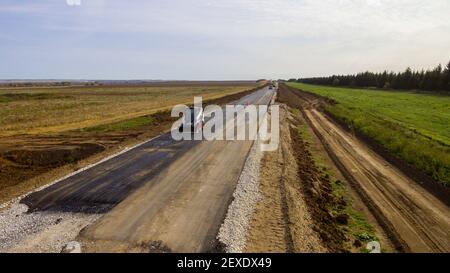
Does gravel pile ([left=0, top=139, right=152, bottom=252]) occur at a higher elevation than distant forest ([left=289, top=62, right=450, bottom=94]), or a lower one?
lower

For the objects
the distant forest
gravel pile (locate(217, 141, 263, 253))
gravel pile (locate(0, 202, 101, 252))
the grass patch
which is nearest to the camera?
gravel pile (locate(0, 202, 101, 252))

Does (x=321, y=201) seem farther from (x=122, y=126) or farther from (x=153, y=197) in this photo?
(x=122, y=126)

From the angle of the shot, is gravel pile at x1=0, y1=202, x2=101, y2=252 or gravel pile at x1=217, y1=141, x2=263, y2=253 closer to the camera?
gravel pile at x1=0, y1=202, x2=101, y2=252

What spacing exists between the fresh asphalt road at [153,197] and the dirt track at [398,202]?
4.87 meters

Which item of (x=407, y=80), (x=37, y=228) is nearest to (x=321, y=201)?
(x=37, y=228)

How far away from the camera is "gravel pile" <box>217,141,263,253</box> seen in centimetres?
961

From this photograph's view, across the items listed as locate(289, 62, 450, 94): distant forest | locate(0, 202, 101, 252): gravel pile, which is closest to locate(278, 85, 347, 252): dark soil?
locate(0, 202, 101, 252): gravel pile

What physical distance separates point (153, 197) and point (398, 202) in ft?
27.7

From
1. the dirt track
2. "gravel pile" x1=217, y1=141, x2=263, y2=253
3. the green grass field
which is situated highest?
the green grass field

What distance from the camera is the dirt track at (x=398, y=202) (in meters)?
10.8

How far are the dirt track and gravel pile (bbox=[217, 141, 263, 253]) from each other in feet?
13.0

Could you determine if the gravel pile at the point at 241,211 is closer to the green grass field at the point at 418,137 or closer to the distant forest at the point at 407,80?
the green grass field at the point at 418,137

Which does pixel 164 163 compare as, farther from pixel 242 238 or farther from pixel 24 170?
pixel 242 238

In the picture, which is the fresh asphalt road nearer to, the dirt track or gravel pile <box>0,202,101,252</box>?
gravel pile <box>0,202,101,252</box>
